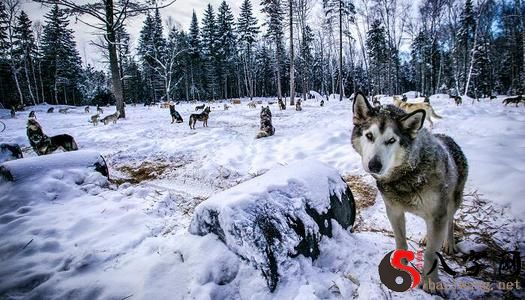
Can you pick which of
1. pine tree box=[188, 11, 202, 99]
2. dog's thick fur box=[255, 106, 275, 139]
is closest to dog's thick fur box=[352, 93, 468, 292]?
dog's thick fur box=[255, 106, 275, 139]

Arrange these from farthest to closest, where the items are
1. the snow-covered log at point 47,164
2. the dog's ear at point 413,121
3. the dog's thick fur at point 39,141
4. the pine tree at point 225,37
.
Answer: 1. the pine tree at point 225,37
2. the dog's thick fur at point 39,141
3. the snow-covered log at point 47,164
4. the dog's ear at point 413,121

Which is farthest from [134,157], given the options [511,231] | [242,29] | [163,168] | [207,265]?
[242,29]

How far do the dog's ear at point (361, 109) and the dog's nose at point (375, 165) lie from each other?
0.48 meters

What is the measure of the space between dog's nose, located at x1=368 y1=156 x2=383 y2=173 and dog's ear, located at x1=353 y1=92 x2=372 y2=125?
0.48 m

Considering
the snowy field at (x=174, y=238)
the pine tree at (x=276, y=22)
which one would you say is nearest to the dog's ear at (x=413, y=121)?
the snowy field at (x=174, y=238)

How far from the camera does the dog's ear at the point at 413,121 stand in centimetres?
207

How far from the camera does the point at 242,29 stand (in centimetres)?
4381

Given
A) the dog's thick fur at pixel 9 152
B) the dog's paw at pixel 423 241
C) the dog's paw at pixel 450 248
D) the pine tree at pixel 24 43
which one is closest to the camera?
the dog's paw at pixel 450 248

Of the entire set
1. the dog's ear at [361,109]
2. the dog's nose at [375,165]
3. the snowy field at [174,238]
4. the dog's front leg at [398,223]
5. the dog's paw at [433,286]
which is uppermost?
the dog's ear at [361,109]

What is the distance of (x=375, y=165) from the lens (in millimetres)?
2080

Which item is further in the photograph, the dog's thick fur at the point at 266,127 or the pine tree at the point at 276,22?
the pine tree at the point at 276,22

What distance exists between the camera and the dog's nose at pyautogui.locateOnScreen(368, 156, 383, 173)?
2078 mm

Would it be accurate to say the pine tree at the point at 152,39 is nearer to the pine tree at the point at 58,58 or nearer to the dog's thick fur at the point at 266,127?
the pine tree at the point at 58,58

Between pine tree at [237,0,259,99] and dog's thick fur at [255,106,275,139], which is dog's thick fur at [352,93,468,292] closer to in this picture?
dog's thick fur at [255,106,275,139]
